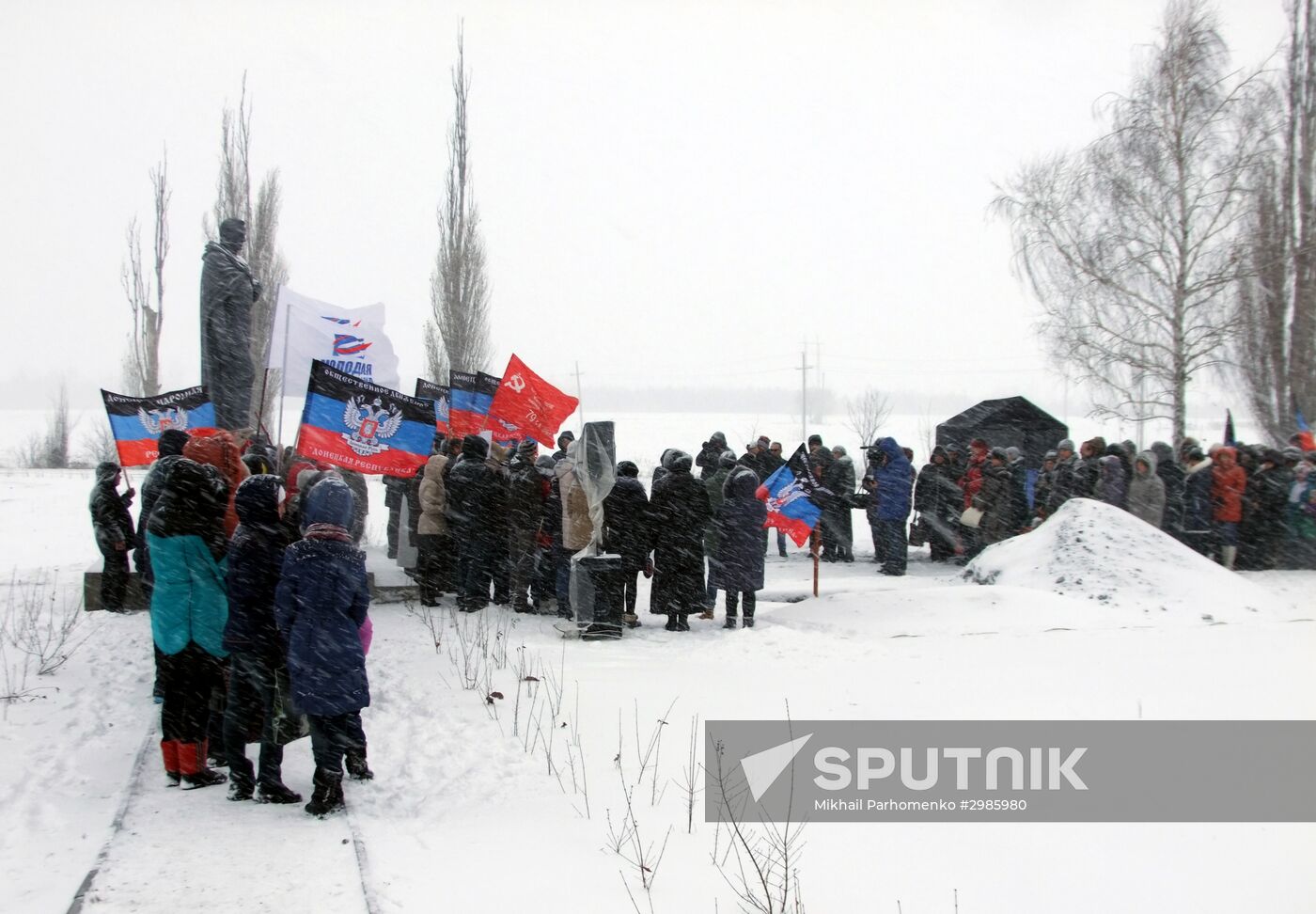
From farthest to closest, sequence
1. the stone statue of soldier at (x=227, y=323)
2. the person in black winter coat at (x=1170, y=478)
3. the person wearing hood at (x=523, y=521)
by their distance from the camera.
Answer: the person in black winter coat at (x=1170, y=478) < the person wearing hood at (x=523, y=521) < the stone statue of soldier at (x=227, y=323)

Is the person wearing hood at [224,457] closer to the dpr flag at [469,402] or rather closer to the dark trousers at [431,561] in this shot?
the dark trousers at [431,561]

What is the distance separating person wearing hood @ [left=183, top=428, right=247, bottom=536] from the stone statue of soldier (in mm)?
4415

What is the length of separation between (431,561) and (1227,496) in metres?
10.4

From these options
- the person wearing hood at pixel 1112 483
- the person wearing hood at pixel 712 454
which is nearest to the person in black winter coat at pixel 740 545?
the person wearing hood at pixel 712 454

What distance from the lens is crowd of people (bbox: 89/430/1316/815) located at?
5020mm

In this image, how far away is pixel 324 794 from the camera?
197 inches

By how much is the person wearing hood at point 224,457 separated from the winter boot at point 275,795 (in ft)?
4.95

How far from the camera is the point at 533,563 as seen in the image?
10.8 meters

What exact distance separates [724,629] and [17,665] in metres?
6.44

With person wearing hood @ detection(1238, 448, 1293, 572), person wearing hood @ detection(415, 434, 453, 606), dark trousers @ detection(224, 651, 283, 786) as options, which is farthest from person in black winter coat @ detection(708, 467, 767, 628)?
person wearing hood @ detection(1238, 448, 1293, 572)

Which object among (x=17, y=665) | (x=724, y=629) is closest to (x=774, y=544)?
(x=724, y=629)

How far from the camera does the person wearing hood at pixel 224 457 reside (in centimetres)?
574

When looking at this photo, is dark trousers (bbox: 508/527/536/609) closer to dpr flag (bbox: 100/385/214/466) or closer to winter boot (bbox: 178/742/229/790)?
dpr flag (bbox: 100/385/214/466)

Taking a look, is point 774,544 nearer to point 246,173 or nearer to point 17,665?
point 17,665
